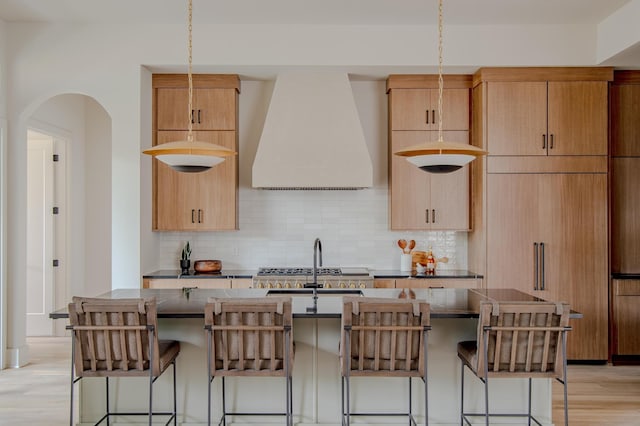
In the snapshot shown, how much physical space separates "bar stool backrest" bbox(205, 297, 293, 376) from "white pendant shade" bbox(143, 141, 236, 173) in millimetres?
854

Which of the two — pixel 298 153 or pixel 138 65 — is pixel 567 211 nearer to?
pixel 298 153

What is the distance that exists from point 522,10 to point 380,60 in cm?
127

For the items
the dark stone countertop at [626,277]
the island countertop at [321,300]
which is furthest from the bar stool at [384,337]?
the dark stone countertop at [626,277]

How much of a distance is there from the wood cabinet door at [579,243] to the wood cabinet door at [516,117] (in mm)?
450

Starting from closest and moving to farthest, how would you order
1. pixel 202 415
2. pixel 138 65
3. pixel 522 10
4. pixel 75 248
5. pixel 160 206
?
1. pixel 202 415
2. pixel 522 10
3. pixel 138 65
4. pixel 160 206
5. pixel 75 248

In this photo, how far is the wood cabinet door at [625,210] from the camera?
17.0ft

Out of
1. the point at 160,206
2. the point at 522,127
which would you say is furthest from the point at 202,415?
the point at 522,127

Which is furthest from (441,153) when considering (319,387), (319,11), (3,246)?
(3,246)

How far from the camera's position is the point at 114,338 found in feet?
9.10

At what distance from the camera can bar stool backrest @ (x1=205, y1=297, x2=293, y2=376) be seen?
2.70 m

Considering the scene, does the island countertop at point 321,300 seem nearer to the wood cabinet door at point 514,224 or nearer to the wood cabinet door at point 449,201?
the wood cabinet door at point 514,224

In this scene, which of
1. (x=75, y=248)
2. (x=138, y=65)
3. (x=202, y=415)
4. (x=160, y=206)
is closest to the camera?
(x=202, y=415)

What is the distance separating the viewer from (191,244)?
18.4 feet

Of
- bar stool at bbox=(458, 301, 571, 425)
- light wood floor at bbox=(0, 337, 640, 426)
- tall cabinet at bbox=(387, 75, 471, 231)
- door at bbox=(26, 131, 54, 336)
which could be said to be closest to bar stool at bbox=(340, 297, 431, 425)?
bar stool at bbox=(458, 301, 571, 425)
